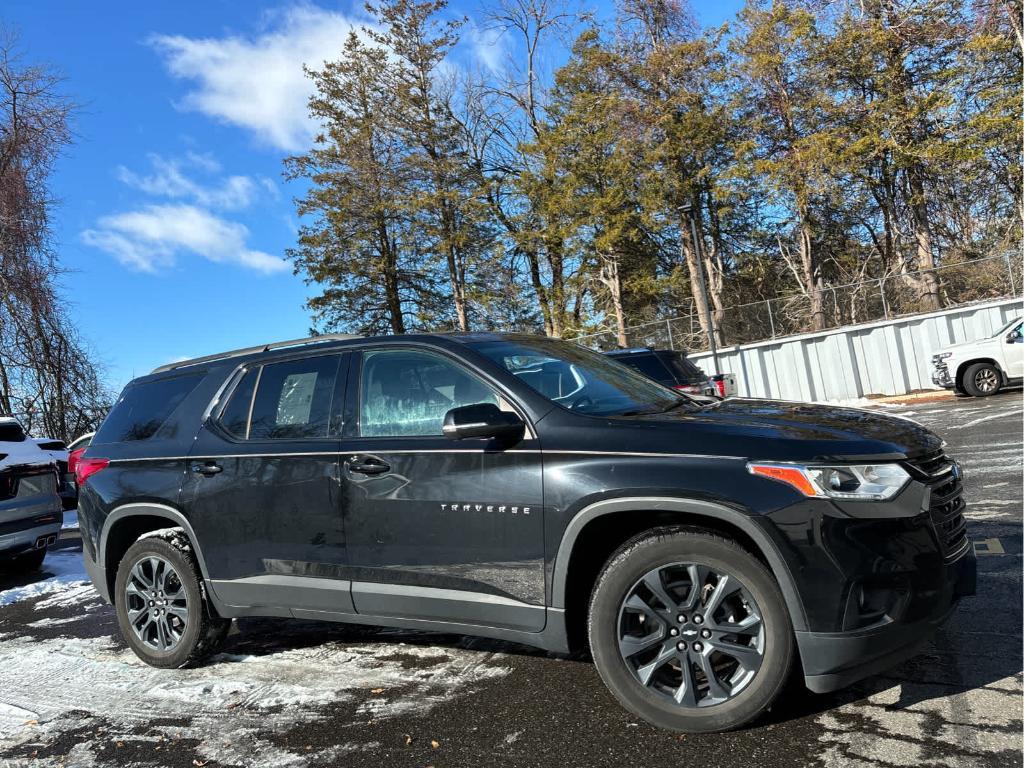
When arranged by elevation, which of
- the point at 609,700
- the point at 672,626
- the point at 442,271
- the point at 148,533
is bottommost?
the point at 609,700

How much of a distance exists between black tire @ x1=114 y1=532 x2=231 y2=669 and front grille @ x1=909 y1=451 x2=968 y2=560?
3.64 m

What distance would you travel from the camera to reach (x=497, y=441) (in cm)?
331

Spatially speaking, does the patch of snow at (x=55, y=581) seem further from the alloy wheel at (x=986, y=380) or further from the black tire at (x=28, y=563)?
the alloy wheel at (x=986, y=380)

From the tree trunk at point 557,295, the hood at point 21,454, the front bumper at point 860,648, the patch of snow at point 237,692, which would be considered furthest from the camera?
the tree trunk at point 557,295

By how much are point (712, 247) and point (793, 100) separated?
5.92m

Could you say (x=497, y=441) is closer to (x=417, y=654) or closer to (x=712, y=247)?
(x=417, y=654)

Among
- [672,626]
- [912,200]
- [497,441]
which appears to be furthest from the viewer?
[912,200]

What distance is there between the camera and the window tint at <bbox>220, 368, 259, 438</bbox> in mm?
4254

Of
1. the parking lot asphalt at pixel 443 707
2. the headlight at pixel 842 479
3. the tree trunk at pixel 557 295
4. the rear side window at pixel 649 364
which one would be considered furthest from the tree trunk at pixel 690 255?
the headlight at pixel 842 479

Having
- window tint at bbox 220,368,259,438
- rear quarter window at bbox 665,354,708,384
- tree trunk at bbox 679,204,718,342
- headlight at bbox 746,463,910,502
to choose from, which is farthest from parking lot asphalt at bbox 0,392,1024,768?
tree trunk at bbox 679,204,718,342

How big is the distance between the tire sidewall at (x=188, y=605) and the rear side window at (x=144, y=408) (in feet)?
2.25

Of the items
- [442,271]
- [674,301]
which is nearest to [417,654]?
[674,301]

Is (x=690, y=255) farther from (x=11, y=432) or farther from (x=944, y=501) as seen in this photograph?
(x=944, y=501)

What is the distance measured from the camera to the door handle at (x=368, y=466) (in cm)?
357
